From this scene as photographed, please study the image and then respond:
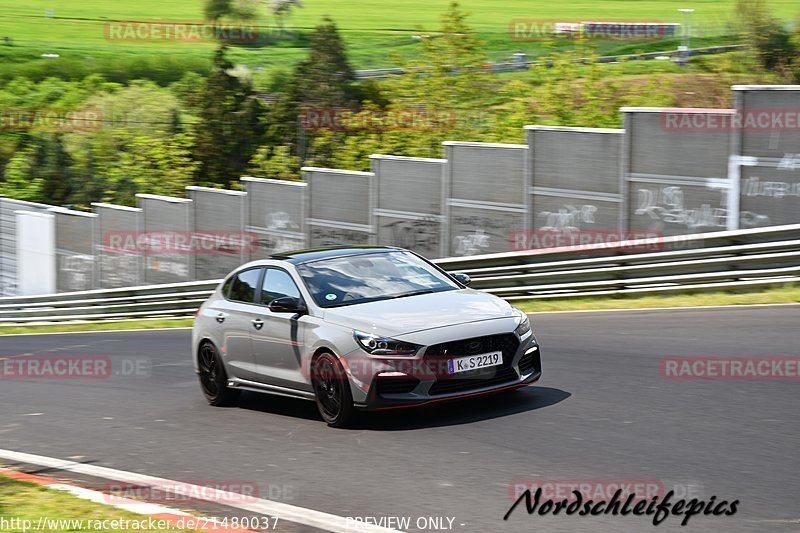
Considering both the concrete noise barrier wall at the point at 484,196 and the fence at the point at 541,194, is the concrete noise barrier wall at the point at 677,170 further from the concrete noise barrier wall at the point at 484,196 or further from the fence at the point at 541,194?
the concrete noise barrier wall at the point at 484,196

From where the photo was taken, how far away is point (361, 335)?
30.2 feet

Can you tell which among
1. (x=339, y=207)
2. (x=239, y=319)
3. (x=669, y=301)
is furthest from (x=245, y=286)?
(x=339, y=207)

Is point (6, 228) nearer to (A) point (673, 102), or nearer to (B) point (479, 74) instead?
(B) point (479, 74)

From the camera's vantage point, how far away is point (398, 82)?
56.5 metres

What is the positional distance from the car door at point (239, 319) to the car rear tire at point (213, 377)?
19cm

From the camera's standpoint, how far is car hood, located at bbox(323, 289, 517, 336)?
362 inches

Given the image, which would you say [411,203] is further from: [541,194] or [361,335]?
[361,335]

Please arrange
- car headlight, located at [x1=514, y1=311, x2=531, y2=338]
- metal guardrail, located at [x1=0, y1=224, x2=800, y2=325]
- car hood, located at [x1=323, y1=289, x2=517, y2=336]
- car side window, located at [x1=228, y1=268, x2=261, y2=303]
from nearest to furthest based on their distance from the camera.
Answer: car hood, located at [x1=323, y1=289, x2=517, y2=336] → car headlight, located at [x1=514, y1=311, x2=531, y2=338] → car side window, located at [x1=228, y1=268, x2=261, y2=303] → metal guardrail, located at [x1=0, y1=224, x2=800, y2=325]

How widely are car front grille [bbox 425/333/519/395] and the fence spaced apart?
8.62 metres

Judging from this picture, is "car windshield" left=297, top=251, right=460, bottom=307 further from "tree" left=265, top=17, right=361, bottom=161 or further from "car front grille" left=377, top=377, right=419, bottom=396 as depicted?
"tree" left=265, top=17, right=361, bottom=161

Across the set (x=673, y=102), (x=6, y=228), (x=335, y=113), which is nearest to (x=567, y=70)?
(x=673, y=102)

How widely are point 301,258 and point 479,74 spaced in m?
47.6

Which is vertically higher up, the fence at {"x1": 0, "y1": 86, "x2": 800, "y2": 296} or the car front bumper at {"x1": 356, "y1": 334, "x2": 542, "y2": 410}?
the fence at {"x1": 0, "y1": 86, "x2": 800, "y2": 296}

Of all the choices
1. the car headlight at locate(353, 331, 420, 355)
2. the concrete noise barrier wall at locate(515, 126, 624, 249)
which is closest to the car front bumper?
the car headlight at locate(353, 331, 420, 355)
